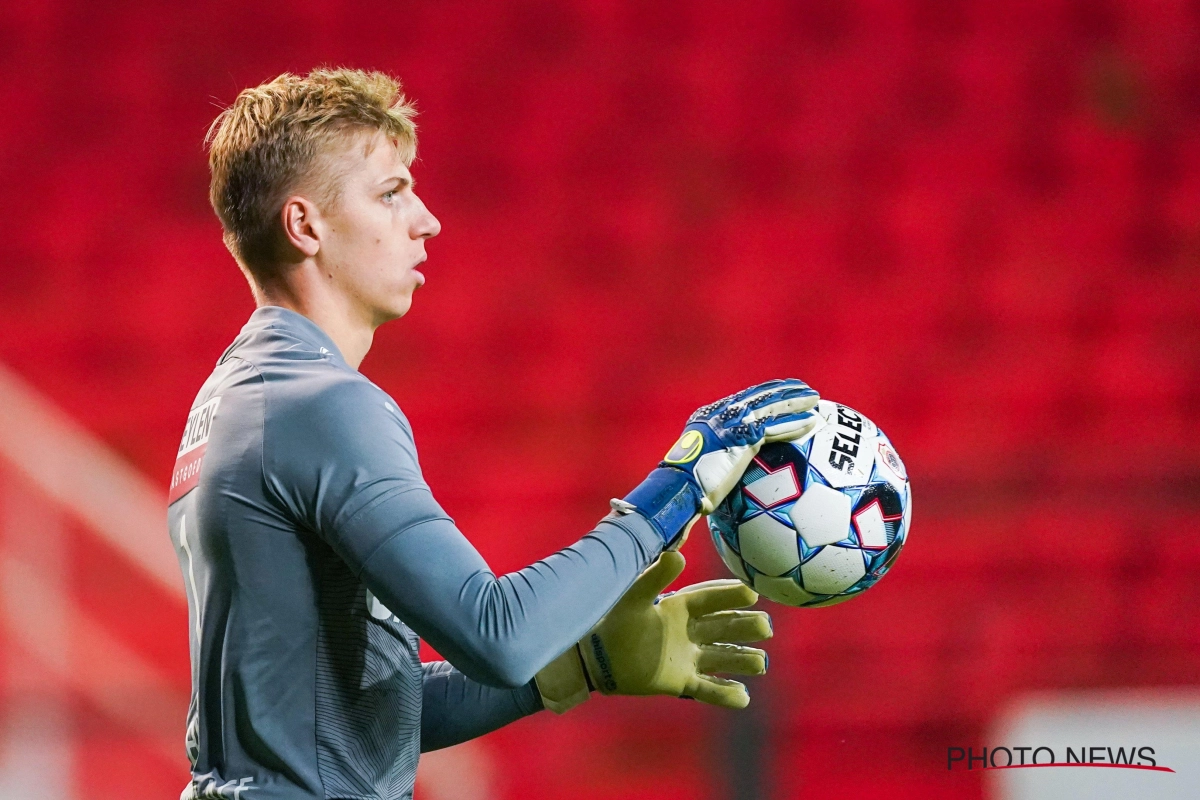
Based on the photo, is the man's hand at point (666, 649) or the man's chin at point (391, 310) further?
the man's hand at point (666, 649)

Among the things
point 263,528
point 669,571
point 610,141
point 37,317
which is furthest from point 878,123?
point 263,528

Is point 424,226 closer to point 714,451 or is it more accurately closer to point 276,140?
point 276,140

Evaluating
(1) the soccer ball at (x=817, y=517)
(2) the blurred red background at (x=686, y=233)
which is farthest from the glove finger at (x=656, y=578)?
(2) the blurred red background at (x=686, y=233)

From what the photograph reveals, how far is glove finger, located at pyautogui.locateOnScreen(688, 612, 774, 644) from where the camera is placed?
1622 millimetres

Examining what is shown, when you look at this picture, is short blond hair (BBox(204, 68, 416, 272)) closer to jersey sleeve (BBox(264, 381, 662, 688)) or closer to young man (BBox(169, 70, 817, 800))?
young man (BBox(169, 70, 817, 800))

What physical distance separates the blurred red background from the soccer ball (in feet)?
7.76

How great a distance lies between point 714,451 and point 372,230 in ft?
1.54

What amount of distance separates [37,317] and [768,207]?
261 centimetres

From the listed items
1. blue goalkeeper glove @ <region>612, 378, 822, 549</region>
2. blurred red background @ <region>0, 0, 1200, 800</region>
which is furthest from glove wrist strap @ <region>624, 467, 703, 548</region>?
blurred red background @ <region>0, 0, 1200, 800</region>

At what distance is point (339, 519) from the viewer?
1176mm

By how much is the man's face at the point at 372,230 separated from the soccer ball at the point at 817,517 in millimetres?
499

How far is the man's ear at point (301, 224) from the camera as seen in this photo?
55.2 inches

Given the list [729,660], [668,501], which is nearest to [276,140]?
[668,501]

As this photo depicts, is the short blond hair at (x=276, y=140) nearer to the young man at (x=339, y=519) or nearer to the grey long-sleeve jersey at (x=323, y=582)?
the young man at (x=339, y=519)
